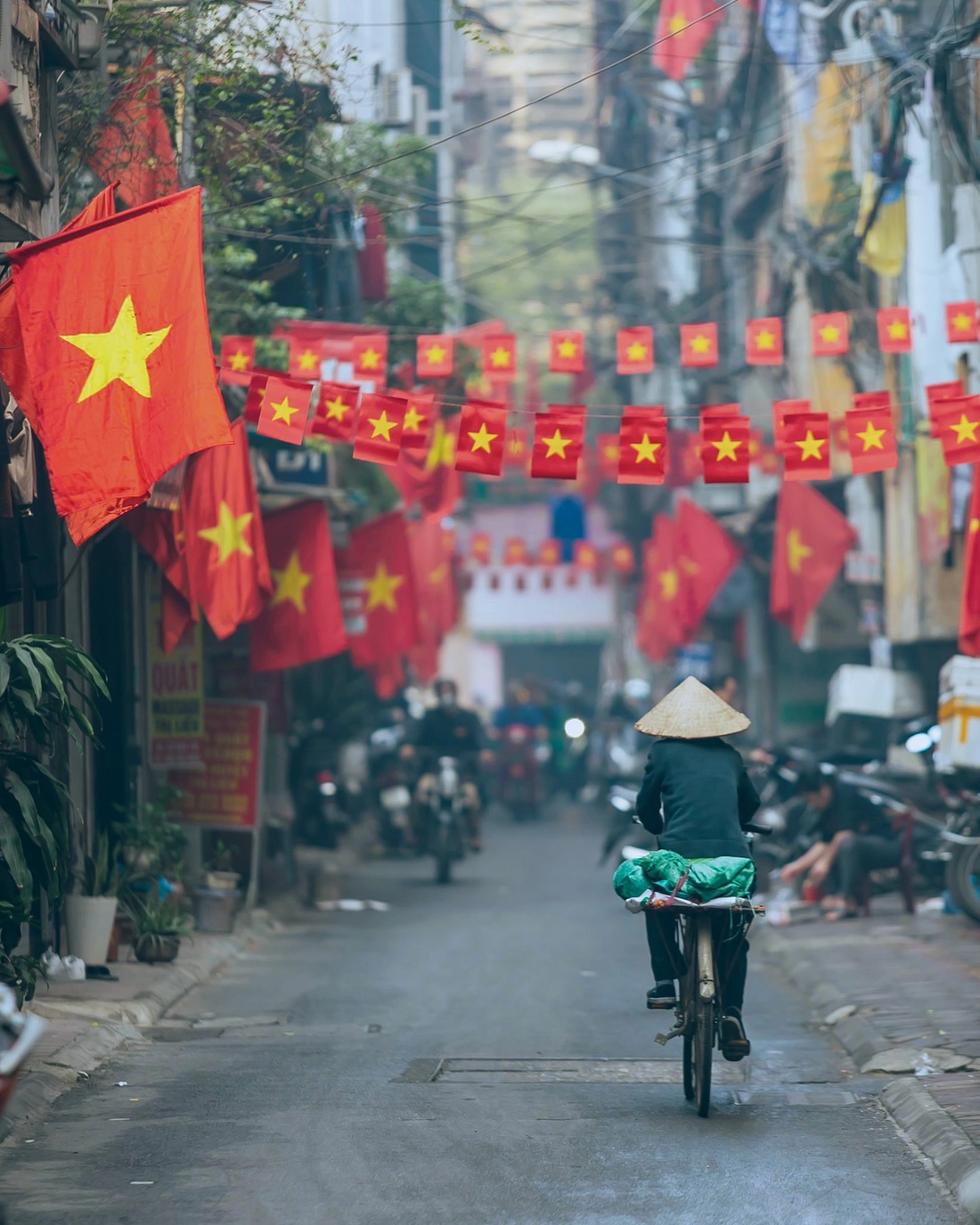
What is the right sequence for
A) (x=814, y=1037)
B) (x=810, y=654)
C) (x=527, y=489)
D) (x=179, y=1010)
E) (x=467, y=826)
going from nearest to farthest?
(x=814, y=1037)
(x=179, y=1010)
(x=467, y=826)
(x=810, y=654)
(x=527, y=489)

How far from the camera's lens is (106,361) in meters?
8.02

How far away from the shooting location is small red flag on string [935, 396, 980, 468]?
12031 mm

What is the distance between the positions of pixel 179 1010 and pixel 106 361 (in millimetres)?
4373

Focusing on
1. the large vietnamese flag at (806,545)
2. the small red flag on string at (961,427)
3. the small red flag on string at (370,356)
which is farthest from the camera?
the large vietnamese flag at (806,545)

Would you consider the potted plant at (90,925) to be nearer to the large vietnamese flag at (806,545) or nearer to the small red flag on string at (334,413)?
the small red flag on string at (334,413)

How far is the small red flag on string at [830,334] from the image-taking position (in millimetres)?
13602

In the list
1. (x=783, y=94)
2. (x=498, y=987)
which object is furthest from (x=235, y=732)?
(x=783, y=94)

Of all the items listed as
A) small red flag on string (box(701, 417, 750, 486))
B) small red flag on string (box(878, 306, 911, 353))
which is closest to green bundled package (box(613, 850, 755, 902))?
small red flag on string (box(701, 417, 750, 486))

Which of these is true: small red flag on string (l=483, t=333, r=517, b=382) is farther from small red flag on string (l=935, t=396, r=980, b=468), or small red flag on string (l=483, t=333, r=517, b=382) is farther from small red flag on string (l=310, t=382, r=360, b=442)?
small red flag on string (l=935, t=396, r=980, b=468)

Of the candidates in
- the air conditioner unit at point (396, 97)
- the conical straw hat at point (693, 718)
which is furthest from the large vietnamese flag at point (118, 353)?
the air conditioner unit at point (396, 97)

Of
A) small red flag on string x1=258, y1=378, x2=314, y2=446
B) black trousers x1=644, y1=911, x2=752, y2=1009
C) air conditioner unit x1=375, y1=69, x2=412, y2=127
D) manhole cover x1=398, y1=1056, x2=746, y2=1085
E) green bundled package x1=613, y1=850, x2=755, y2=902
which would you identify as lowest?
manhole cover x1=398, y1=1056, x2=746, y2=1085

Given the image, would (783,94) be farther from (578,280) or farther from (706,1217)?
(578,280)

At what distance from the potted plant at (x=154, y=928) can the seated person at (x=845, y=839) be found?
5557 mm

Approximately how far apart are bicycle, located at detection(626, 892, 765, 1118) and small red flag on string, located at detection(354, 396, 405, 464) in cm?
556
